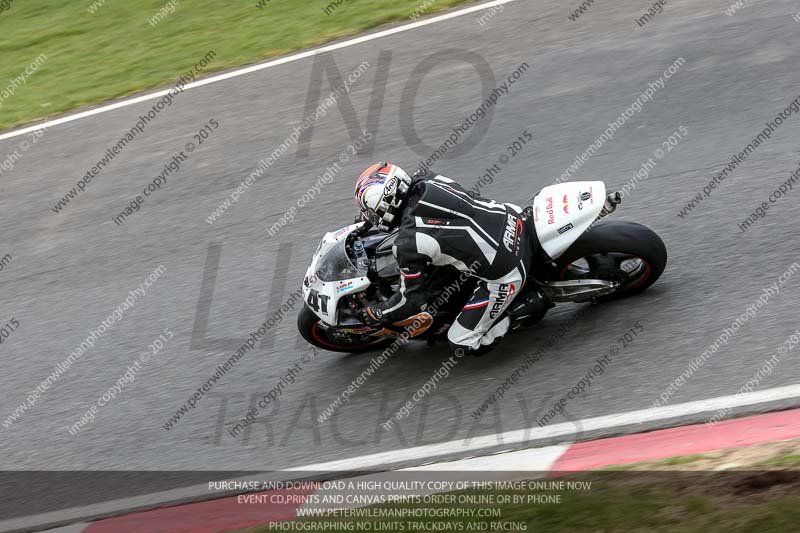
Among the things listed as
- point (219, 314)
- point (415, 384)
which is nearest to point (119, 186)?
point (219, 314)

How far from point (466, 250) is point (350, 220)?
2581 mm

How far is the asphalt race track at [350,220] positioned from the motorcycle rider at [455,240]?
0.46m

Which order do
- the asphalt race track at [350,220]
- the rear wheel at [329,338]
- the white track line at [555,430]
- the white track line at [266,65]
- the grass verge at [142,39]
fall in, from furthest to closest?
the grass verge at [142,39], the white track line at [266,65], the rear wheel at [329,338], the asphalt race track at [350,220], the white track line at [555,430]

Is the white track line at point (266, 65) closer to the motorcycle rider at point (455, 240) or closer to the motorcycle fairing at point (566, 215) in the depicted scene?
the motorcycle rider at point (455, 240)

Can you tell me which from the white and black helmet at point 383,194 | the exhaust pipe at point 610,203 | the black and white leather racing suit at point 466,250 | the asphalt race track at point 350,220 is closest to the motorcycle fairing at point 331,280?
the black and white leather racing suit at point 466,250

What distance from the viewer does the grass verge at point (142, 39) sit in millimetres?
12477

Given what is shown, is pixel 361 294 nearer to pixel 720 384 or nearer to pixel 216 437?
pixel 216 437

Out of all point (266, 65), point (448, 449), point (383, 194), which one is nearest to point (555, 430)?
point (448, 449)

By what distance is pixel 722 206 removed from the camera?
7684mm

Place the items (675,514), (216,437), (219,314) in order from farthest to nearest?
(219,314) → (216,437) → (675,514)

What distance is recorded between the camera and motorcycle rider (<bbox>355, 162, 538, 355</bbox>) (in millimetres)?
6320

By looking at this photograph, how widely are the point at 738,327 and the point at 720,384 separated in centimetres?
61

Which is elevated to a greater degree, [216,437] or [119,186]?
[119,186]

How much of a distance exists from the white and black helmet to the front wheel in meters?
1.23
